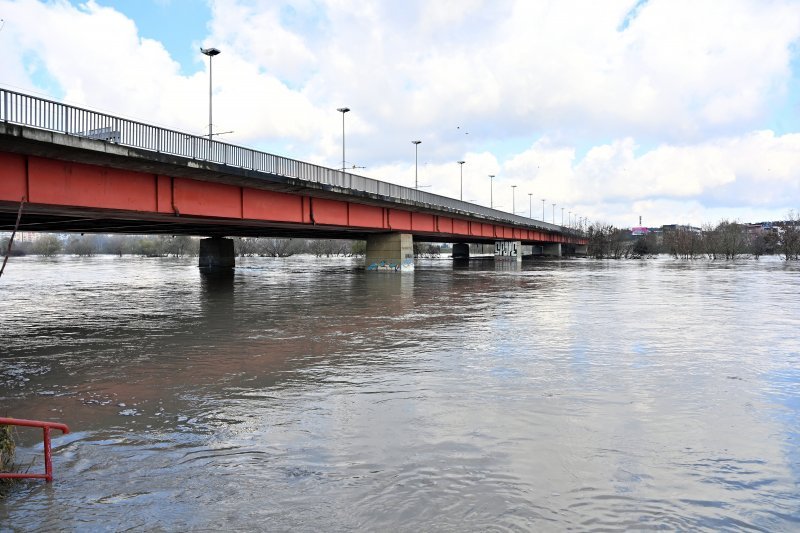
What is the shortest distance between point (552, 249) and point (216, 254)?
3747 inches

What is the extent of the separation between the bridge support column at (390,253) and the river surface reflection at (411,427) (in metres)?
34.8

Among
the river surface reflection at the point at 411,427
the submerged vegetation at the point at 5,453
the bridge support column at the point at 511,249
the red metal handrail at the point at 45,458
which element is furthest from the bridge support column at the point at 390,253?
the bridge support column at the point at 511,249

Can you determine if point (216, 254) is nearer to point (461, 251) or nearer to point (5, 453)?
point (461, 251)

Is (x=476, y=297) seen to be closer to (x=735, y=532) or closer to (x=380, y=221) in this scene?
(x=380, y=221)

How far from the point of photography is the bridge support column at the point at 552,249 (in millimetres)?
135375

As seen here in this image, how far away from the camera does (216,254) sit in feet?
218

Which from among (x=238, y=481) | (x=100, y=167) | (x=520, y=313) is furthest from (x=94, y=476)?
(x=100, y=167)

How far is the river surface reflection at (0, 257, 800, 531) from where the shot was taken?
539cm

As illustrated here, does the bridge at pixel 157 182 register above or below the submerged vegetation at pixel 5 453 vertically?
above

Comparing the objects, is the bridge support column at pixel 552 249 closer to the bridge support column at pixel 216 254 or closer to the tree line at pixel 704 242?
the tree line at pixel 704 242

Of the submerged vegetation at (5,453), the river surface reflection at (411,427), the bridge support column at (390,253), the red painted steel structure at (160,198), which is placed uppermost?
the red painted steel structure at (160,198)

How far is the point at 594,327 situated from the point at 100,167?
63.1ft

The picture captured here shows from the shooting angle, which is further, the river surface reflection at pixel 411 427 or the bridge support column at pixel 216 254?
the bridge support column at pixel 216 254

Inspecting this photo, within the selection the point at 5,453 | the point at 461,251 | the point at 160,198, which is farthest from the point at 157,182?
the point at 461,251
